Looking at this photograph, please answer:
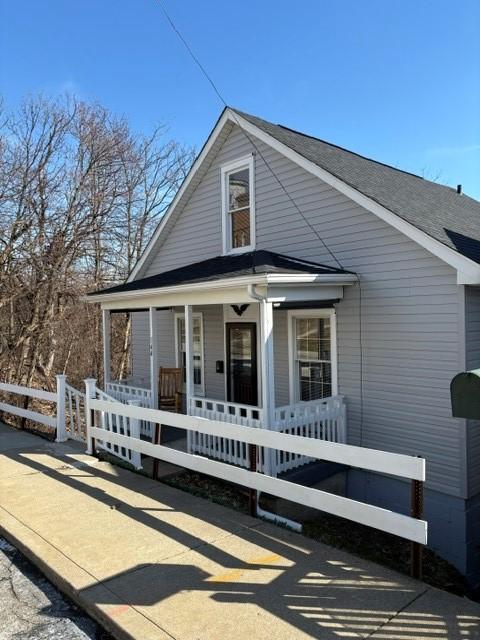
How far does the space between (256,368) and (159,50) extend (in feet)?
24.0

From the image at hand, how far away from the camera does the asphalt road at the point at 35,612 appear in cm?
325

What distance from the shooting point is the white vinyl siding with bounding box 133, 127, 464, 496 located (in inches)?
261

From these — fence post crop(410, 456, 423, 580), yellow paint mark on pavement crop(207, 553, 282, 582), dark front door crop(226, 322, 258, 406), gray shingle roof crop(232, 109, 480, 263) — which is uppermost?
gray shingle roof crop(232, 109, 480, 263)

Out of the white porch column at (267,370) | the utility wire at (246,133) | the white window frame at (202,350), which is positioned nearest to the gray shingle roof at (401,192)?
the utility wire at (246,133)

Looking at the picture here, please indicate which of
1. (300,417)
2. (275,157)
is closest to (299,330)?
(300,417)

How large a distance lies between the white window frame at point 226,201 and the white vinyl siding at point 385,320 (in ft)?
0.85

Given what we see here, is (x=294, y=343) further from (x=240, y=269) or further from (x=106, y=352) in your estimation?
(x=106, y=352)

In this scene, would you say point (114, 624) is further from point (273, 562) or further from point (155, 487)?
point (155, 487)

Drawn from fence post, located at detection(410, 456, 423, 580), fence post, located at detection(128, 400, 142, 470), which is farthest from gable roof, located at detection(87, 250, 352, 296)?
fence post, located at detection(410, 456, 423, 580)

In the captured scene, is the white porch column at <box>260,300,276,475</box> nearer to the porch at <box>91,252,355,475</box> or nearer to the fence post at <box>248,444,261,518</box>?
the porch at <box>91,252,355,475</box>

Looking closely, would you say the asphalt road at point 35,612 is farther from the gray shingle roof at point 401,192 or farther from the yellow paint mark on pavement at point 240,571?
the gray shingle roof at point 401,192

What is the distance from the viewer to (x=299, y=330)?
8617mm

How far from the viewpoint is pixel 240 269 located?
7559mm

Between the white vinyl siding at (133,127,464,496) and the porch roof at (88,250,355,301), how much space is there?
1.50ft
